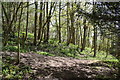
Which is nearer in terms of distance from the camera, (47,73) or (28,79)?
(28,79)

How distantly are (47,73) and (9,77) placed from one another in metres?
1.65

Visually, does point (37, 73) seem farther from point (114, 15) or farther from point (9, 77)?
point (114, 15)

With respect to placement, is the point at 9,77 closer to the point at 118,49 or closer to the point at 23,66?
the point at 23,66

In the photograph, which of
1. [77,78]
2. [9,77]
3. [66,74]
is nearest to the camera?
[9,77]

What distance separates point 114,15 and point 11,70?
4.97 m

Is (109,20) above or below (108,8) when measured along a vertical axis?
below

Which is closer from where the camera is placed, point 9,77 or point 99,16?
point 9,77

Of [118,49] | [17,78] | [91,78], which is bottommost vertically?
[91,78]

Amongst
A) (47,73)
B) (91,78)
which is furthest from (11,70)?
(91,78)

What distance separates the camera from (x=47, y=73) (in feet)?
17.0

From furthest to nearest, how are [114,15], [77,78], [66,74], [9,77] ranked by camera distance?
[66,74] → [77,78] → [114,15] → [9,77]

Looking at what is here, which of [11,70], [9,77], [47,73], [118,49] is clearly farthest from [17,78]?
[118,49]

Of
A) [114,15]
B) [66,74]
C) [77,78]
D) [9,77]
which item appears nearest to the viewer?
[9,77]

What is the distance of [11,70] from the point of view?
4758 mm
